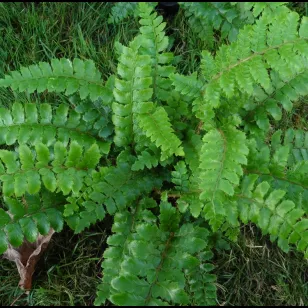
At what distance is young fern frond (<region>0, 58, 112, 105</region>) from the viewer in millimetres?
2623

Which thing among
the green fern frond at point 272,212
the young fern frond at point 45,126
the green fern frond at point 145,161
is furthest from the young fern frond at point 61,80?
the green fern frond at point 272,212

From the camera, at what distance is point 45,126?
2.64 metres

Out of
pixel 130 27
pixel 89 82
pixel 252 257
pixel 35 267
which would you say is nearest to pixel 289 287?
pixel 252 257

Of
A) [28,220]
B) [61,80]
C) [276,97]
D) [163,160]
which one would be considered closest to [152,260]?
[163,160]

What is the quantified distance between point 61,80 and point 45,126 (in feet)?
0.91

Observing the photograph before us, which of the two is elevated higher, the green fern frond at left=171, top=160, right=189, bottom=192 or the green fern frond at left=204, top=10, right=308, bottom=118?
the green fern frond at left=204, top=10, right=308, bottom=118

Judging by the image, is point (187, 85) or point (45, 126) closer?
point (187, 85)

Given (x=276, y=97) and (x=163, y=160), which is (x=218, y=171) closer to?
(x=163, y=160)

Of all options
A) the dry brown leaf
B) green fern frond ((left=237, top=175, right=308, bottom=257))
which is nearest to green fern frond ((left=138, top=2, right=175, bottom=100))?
green fern frond ((left=237, top=175, right=308, bottom=257))

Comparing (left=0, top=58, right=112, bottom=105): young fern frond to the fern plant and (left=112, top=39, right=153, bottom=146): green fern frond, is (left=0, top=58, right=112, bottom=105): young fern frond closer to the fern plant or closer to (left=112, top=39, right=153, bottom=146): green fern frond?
the fern plant

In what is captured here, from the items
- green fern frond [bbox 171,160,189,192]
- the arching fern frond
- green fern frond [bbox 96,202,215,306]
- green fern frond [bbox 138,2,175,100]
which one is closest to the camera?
green fern frond [bbox 96,202,215,306]

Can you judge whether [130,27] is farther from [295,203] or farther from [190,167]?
[295,203]

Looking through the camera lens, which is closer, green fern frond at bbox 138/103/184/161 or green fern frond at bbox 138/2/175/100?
green fern frond at bbox 138/103/184/161

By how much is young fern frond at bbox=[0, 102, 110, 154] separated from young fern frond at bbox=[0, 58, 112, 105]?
4.2 inches
